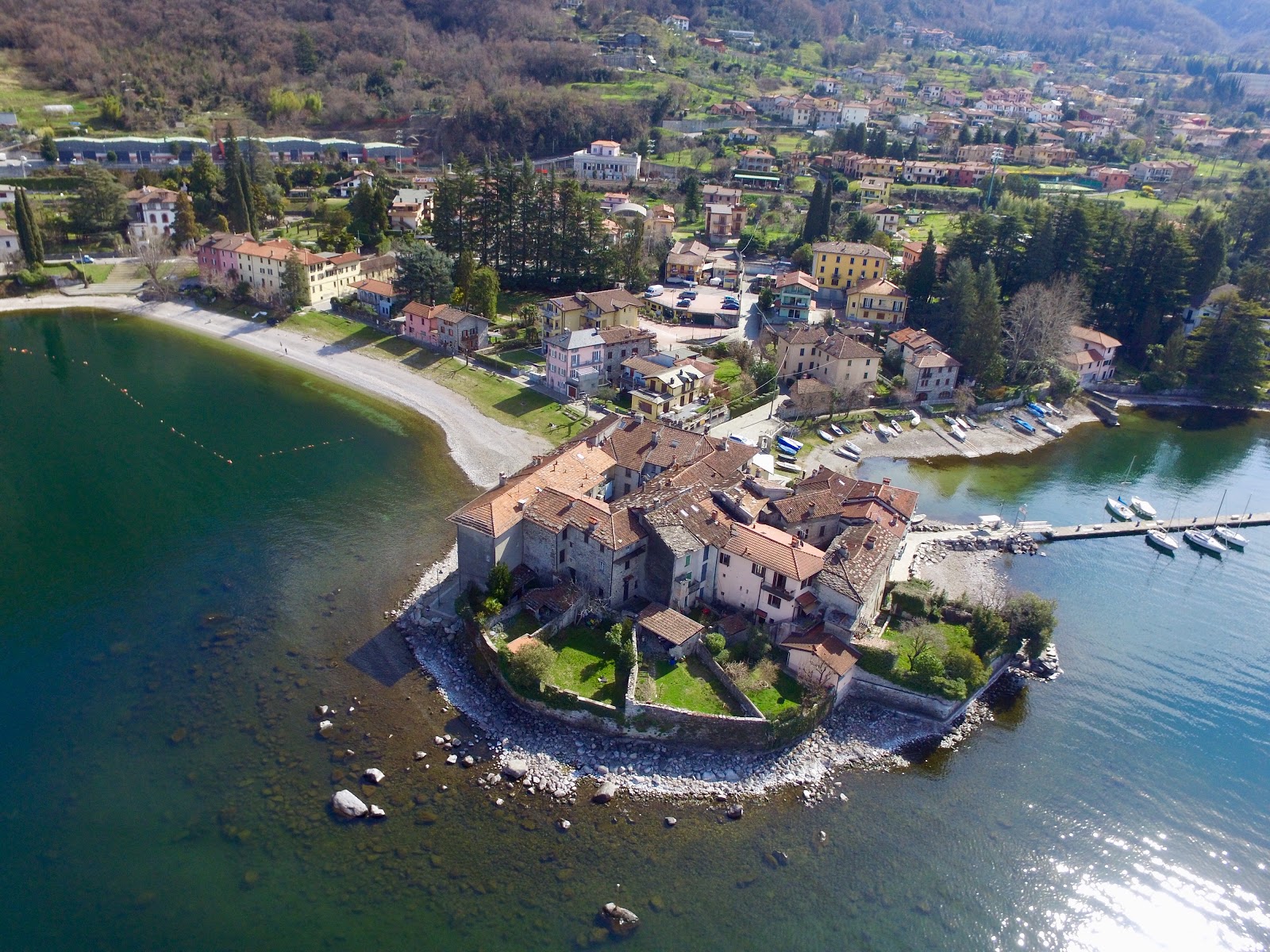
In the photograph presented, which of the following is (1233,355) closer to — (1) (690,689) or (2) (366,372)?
(1) (690,689)

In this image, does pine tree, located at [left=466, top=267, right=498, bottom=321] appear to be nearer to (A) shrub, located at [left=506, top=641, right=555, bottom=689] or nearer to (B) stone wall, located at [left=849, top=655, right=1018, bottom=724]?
(A) shrub, located at [left=506, top=641, right=555, bottom=689]

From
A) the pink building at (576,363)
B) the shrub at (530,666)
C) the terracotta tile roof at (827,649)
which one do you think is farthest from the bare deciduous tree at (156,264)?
the terracotta tile roof at (827,649)

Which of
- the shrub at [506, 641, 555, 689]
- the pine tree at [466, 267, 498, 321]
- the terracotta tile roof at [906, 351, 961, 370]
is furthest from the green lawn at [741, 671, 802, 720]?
the pine tree at [466, 267, 498, 321]

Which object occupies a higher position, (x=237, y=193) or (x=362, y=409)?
(x=237, y=193)

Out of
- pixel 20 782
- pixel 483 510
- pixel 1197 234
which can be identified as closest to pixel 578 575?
pixel 483 510

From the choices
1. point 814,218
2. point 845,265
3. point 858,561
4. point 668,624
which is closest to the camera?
point 668,624

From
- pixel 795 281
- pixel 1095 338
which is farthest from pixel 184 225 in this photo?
pixel 1095 338
